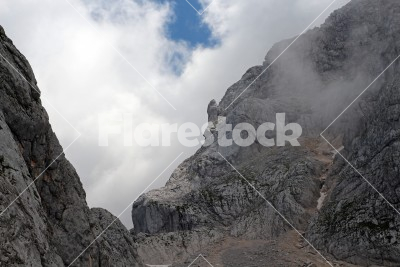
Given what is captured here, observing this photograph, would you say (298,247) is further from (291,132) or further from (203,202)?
(291,132)

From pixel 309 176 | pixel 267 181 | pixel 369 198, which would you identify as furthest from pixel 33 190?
pixel 267 181

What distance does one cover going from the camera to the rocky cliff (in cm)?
5634

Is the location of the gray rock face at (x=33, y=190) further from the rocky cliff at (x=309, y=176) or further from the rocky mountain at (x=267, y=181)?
the rocky cliff at (x=309, y=176)

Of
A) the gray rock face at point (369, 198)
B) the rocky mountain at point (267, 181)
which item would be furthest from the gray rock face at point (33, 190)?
the gray rock face at point (369, 198)

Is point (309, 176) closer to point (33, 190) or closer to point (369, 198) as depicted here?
point (369, 198)

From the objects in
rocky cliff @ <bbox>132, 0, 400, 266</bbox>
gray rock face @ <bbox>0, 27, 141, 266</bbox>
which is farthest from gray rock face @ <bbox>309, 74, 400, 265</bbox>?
gray rock face @ <bbox>0, 27, 141, 266</bbox>

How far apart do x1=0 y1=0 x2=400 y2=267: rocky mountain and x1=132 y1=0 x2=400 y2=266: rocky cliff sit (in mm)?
271

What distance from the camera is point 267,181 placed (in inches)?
3086

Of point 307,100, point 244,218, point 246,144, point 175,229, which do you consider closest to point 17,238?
point 244,218

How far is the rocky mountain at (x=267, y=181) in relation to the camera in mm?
25609

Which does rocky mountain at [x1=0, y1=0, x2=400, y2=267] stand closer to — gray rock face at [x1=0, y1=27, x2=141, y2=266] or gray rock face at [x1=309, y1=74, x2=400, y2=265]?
gray rock face at [x1=0, y1=27, x2=141, y2=266]

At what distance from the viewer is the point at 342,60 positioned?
105 meters

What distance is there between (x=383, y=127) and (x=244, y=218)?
97.3 feet

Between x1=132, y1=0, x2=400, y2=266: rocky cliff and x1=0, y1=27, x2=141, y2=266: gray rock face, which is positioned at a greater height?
x1=132, y1=0, x2=400, y2=266: rocky cliff
